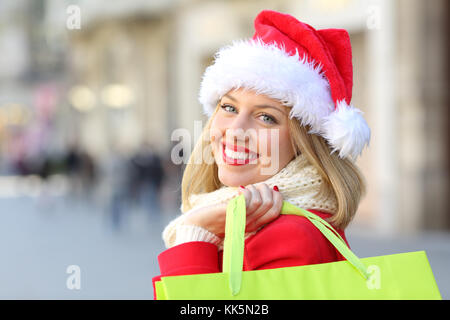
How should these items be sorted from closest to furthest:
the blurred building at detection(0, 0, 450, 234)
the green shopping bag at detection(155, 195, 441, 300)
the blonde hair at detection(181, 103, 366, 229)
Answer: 1. the green shopping bag at detection(155, 195, 441, 300)
2. the blonde hair at detection(181, 103, 366, 229)
3. the blurred building at detection(0, 0, 450, 234)

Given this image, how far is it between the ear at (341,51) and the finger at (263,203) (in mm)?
505

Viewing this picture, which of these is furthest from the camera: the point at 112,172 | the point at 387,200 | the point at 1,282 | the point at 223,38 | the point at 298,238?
the point at 223,38

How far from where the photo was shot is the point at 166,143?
17.8m

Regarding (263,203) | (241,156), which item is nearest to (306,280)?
(263,203)

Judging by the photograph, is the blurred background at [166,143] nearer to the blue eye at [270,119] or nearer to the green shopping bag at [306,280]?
the blue eye at [270,119]

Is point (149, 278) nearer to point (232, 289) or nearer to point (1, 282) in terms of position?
point (1, 282)

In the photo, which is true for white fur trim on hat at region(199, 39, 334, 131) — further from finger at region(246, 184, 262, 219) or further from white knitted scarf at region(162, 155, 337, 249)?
finger at region(246, 184, 262, 219)

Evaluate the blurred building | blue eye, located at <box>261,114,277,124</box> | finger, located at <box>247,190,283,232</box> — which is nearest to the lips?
blue eye, located at <box>261,114,277,124</box>

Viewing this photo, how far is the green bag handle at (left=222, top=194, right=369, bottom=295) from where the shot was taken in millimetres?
1549

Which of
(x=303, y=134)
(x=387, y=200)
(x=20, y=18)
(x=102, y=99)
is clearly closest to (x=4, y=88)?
(x=20, y=18)

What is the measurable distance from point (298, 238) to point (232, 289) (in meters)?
0.31

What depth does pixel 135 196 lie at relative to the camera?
13875 millimetres

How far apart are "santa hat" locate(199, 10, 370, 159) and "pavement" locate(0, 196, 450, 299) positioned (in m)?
3.84

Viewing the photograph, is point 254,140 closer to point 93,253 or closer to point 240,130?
point 240,130
